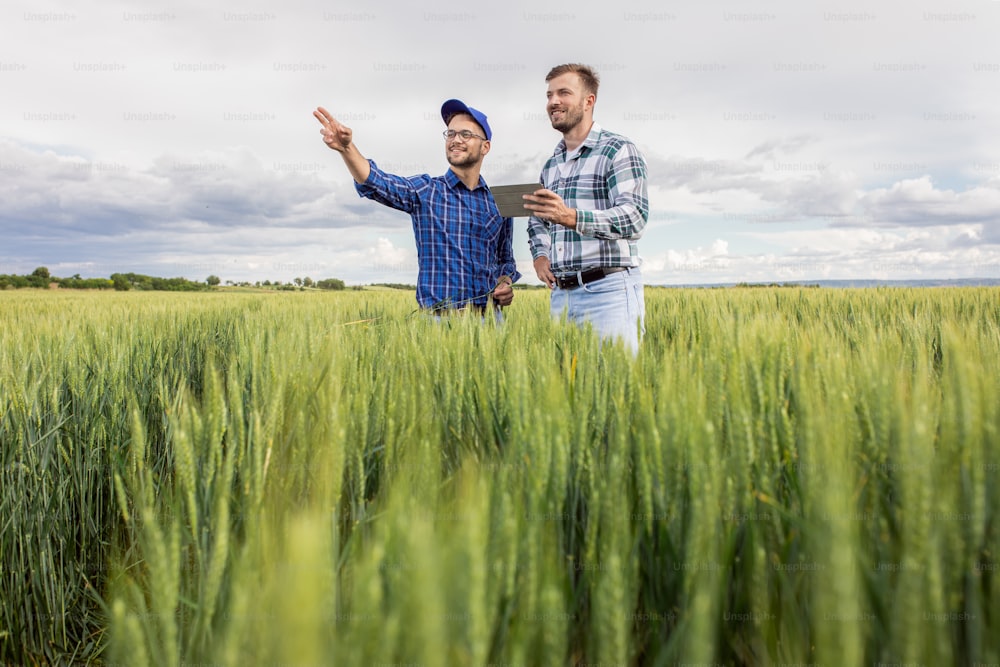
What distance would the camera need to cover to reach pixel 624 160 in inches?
103

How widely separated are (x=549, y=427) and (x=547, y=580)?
226mm

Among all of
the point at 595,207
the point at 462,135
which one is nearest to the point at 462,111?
the point at 462,135

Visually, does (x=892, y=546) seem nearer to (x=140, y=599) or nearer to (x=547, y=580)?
(x=547, y=580)

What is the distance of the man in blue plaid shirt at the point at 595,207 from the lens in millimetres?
2590

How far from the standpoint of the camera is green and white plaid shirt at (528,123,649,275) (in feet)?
8.18

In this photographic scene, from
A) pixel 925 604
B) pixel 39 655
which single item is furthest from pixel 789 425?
pixel 39 655

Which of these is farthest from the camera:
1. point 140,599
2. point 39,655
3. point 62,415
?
point 62,415

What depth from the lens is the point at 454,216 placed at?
3.16m

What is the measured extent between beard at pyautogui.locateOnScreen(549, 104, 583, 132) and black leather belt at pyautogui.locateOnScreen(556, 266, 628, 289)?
730mm

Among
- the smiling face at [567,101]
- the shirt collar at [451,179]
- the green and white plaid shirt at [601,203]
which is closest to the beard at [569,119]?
the smiling face at [567,101]

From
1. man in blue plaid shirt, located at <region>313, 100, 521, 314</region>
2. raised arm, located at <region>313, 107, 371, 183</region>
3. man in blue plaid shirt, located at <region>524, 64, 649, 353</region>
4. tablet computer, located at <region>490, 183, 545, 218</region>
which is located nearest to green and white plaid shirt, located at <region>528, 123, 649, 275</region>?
man in blue plaid shirt, located at <region>524, 64, 649, 353</region>

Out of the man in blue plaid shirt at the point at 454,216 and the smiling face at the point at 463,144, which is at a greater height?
the smiling face at the point at 463,144

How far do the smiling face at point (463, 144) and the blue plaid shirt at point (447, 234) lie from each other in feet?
0.32

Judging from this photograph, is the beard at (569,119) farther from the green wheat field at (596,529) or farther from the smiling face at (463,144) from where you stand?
the green wheat field at (596,529)
